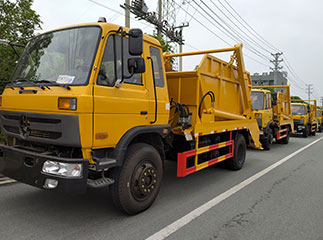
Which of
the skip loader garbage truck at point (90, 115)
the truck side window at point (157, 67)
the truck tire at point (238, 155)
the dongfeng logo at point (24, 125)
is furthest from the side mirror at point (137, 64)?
the truck tire at point (238, 155)

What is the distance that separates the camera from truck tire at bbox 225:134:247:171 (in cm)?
636

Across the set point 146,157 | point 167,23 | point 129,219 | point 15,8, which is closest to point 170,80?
point 146,157

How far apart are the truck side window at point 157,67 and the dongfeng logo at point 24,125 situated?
6.10 feet

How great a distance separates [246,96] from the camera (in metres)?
6.64

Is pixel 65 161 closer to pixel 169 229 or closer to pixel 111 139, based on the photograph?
pixel 111 139

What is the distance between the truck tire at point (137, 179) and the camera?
3.31 meters

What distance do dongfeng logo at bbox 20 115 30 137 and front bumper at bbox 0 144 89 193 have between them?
0.22 meters

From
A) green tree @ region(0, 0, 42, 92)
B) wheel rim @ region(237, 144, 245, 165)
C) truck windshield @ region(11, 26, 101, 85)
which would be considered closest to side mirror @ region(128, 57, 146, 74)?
truck windshield @ region(11, 26, 101, 85)

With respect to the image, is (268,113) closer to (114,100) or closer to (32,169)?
(114,100)

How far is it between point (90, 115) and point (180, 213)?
1.96 metres

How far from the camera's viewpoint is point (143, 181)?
11.8 feet

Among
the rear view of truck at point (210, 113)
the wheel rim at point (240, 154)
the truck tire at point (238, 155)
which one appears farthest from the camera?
the wheel rim at point (240, 154)

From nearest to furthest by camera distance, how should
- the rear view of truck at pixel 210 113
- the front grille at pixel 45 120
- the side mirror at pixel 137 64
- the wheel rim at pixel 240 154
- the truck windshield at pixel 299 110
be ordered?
the front grille at pixel 45 120, the side mirror at pixel 137 64, the rear view of truck at pixel 210 113, the wheel rim at pixel 240 154, the truck windshield at pixel 299 110

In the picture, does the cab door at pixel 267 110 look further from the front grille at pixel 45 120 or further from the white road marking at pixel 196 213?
the front grille at pixel 45 120
